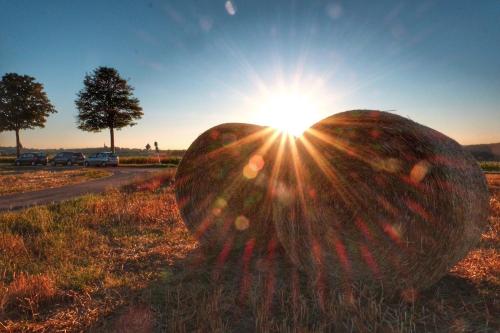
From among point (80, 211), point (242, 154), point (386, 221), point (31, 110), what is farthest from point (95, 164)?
point (386, 221)

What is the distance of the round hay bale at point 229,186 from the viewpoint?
20.6 feet

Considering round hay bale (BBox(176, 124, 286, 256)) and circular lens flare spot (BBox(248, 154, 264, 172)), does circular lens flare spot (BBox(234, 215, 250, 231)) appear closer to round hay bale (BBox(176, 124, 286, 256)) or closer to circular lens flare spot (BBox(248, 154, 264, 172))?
round hay bale (BBox(176, 124, 286, 256))

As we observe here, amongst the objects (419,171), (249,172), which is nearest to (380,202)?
(419,171)

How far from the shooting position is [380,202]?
469cm

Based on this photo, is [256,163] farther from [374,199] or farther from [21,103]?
[21,103]

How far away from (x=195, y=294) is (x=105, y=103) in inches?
1967

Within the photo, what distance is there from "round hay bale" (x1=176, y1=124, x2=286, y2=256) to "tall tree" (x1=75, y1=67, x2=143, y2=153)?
45.0 meters

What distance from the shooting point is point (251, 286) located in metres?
4.88

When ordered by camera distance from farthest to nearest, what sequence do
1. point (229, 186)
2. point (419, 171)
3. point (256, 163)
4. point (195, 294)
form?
point (229, 186) → point (256, 163) → point (195, 294) → point (419, 171)

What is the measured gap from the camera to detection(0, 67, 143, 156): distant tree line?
49.7 m

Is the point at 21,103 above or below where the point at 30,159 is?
above

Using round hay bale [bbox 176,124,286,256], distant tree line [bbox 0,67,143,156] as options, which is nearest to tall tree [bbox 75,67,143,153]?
distant tree line [bbox 0,67,143,156]

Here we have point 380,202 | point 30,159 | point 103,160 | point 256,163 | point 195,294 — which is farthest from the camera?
point 30,159

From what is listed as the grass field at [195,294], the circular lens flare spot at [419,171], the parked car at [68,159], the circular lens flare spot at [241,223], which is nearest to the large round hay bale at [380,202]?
the circular lens flare spot at [419,171]
